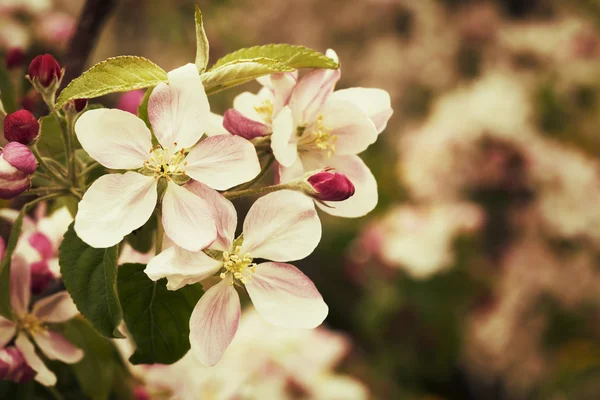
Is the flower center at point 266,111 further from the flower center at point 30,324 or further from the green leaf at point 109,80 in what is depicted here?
the flower center at point 30,324

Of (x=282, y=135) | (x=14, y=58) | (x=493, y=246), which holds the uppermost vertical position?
(x=493, y=246)

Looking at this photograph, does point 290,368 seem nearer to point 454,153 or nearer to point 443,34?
point 454,153

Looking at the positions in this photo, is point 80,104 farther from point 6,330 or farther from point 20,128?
point 6,330

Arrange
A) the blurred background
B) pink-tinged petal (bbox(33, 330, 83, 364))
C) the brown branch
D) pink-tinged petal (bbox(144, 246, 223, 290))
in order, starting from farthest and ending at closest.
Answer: the blurred background
the brown branch
pink-tinged petal (bbox(33, 330, 83, 364))
pink-tinged petal (bbox(144, 246, 223, 290))

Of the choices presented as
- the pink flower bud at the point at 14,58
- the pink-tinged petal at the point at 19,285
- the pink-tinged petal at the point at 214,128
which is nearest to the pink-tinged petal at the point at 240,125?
the pink-tinged petal at the point at 214,128

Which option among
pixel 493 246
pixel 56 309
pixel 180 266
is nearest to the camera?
pixel 180 266

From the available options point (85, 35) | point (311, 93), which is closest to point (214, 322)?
point (311, 93)

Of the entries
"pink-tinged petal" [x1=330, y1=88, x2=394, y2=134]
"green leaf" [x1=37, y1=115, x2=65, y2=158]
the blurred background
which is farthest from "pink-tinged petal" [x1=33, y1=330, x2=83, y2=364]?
the blurred background

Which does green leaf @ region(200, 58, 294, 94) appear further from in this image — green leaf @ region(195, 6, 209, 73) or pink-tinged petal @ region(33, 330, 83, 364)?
pink-tinged petal @ region(33, 330, 83, 364)
